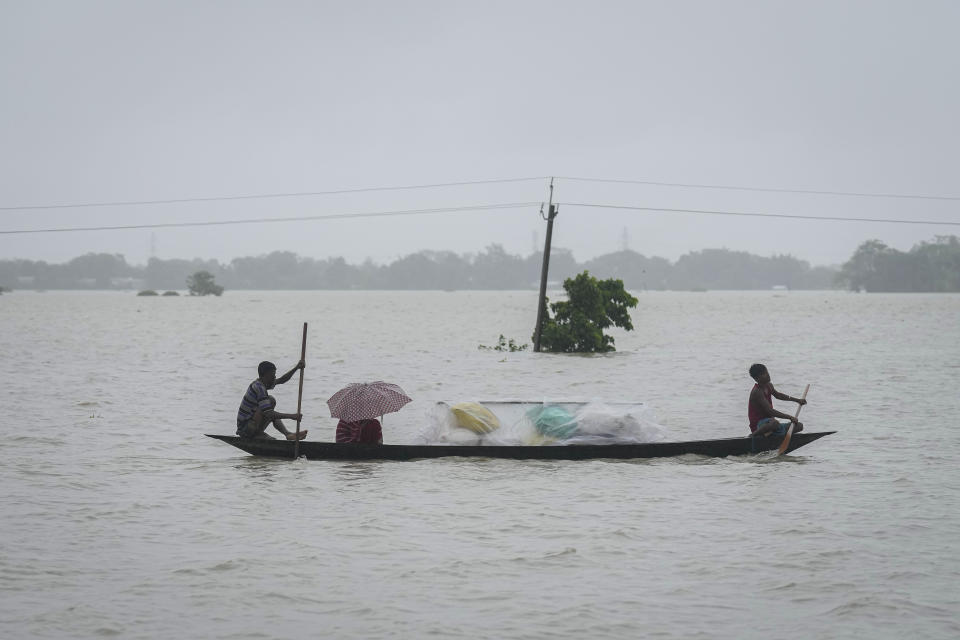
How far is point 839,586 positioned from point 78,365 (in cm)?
2929

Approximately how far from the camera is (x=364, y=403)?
13.9 m

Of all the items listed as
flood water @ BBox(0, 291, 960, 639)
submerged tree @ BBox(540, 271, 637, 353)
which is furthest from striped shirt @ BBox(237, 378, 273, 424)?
submerged tree @ BBox(540, 271, 637, 353)

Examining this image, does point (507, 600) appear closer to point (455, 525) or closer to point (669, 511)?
point (455, 525)

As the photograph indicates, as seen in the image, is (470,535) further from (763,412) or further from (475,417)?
(763,412)

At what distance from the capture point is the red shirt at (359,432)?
46.0 feet

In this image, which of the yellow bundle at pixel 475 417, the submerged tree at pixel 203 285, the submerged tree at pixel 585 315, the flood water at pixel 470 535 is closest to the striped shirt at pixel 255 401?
the flood water at pixel 470 535

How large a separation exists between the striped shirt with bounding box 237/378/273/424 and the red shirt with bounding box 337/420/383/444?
41.7 inches

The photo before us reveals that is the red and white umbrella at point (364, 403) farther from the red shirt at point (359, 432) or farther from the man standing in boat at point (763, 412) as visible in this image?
the man standing in boat at point (763, 412)

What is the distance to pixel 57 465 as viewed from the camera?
47.7 feet

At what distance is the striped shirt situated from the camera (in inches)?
547

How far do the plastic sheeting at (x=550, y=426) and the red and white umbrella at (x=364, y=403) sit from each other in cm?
82

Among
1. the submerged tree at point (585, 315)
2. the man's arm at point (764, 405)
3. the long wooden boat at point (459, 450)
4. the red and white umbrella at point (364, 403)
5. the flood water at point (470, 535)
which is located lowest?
the flood water at point (470, 535)

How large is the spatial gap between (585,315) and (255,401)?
26545 millimetres

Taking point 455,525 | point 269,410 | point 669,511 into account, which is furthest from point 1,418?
point 669,511
